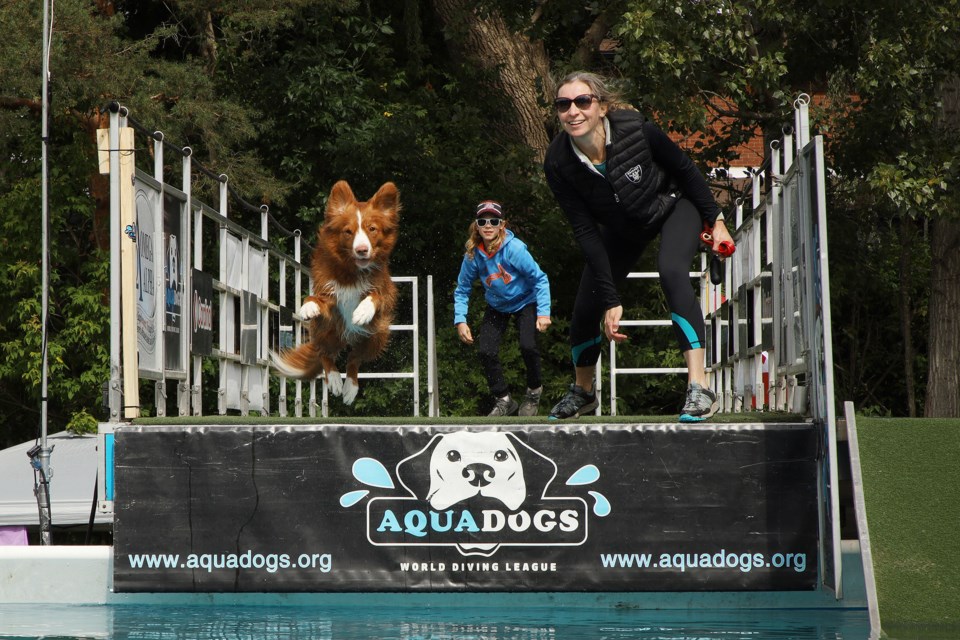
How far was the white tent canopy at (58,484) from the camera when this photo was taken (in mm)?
10055

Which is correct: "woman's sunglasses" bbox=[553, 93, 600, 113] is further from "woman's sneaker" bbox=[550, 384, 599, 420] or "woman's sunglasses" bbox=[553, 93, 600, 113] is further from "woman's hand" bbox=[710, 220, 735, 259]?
"woman's sneaker" bbox=[550, 384, 599, 420]

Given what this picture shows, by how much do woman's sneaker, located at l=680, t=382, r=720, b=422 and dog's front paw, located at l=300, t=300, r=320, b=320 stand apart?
109 inches

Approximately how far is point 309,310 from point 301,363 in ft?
2.47

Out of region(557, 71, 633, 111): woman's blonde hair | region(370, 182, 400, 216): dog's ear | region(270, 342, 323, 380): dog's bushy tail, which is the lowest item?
region(270, 342, 323, 380): dog's bushy tail

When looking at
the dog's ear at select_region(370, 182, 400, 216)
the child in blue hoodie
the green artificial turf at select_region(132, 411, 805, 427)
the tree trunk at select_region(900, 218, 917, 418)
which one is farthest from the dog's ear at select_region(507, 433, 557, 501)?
the tree trunk at select_region(900, 218, 917, 418)

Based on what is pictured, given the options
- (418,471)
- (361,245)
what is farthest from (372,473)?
(361,245)

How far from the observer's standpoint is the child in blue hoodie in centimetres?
692

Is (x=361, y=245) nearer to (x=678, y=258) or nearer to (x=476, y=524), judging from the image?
(x=678, y=258)

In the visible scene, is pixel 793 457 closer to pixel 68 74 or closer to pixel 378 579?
pixel 378 579

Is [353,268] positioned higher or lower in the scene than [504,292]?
higher

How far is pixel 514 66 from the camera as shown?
16.3 m

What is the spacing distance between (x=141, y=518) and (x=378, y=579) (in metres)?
0.93

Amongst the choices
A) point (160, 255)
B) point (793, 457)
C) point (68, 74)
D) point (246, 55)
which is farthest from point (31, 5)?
point (793, 457)

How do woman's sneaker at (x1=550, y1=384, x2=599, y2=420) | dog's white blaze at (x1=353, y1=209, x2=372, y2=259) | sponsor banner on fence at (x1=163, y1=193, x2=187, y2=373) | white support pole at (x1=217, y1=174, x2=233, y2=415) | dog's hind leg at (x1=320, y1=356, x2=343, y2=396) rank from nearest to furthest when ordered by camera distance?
woman's sneaker at (x1=550, y1=384, x2=599, y2=420) → sponsor banner on fence at (x1=163, y1=193, x2=187, y2=373) → dog's white blaze at (x1=353, y1=209, x2=372, y2=259) → white support pole at (x1=217, y1=174, x2=233, y2=415) → dog's hind leg at (x1=320, y1=356, x2=343, y2=396)
